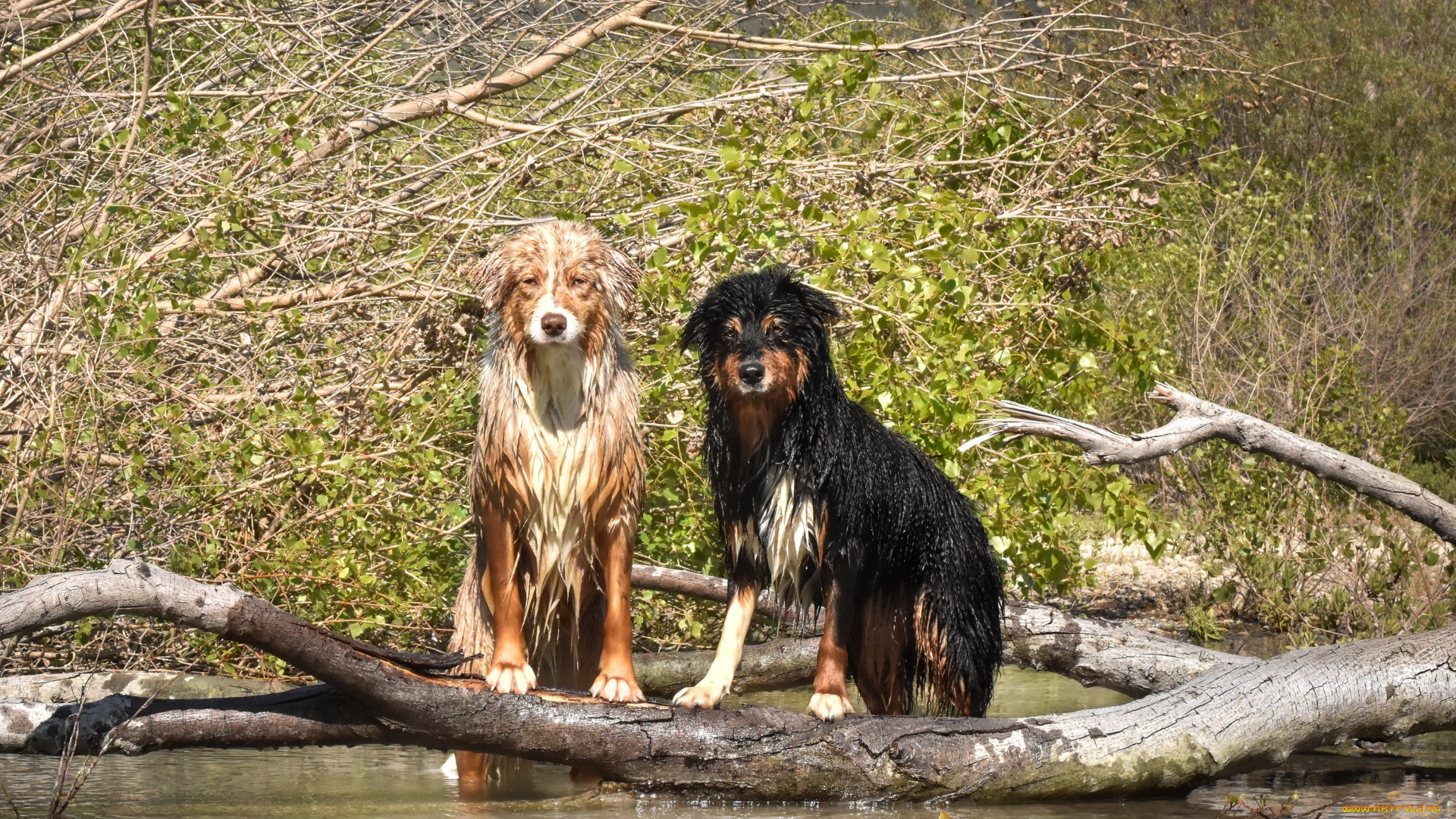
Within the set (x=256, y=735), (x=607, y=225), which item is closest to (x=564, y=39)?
(x=607, y=225)

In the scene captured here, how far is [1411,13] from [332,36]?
15236mm

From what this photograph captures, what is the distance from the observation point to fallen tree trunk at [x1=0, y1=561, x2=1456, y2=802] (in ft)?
15.0

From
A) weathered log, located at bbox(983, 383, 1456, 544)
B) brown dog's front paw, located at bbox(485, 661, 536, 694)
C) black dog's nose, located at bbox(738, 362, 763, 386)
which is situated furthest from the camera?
weathered log, located at bbox(983, 383, 1456, 544)

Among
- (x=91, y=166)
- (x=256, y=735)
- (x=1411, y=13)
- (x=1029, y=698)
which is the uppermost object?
(x=1411, y=13)

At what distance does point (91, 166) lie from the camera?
8.40 metres

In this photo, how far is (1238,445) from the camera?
667cm

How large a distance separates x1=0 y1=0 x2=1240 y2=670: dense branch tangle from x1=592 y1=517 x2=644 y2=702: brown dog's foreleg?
6.94 feet

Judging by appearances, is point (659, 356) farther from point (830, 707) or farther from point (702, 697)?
point (830, 707)

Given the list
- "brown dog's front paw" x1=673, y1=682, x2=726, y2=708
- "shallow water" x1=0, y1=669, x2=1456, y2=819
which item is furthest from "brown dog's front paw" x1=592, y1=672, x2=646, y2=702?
"shallow water" x1=0, y1=669, x2=1456, y2=819

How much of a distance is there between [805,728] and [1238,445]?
2.66m

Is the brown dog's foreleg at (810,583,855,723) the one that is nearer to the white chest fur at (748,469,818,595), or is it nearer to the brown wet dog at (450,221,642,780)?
the white chest fur at (748,469,818,595)

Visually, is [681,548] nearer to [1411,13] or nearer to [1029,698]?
[1029,698]

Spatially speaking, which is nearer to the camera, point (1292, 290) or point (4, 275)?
point (4, 275)

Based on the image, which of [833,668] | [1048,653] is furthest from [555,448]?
[1048,653]
